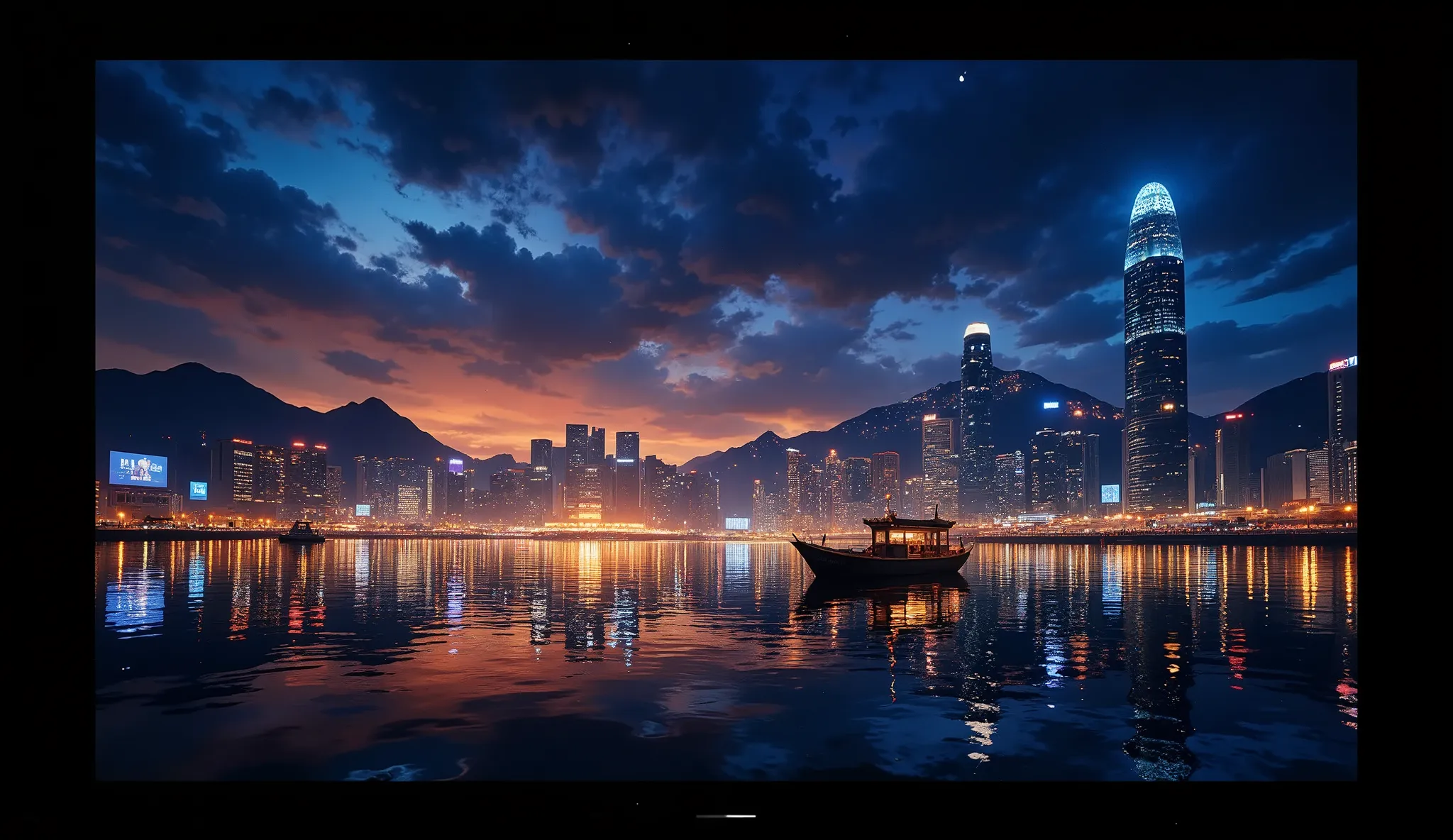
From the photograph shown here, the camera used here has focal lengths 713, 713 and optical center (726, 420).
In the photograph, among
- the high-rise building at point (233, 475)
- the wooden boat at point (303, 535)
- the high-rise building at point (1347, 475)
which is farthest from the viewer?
the high-rise building at point (233, 475)

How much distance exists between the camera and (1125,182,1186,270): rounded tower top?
182 m

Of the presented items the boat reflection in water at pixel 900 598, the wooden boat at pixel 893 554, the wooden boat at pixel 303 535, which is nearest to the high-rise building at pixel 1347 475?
the wooden boat at pixel 893 554

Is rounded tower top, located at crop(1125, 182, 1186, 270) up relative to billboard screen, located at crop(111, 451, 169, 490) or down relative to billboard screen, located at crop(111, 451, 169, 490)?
up

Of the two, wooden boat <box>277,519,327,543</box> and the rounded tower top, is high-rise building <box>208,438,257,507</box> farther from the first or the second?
the rounded tower top

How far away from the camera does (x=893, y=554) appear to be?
3353cm

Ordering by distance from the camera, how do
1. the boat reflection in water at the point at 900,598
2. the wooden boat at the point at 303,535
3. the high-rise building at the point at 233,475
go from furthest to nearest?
the high-rise building at the point at 233,475 → the wooden boat at the point at 303,535 → the boat reflection in water at the point at 900,598

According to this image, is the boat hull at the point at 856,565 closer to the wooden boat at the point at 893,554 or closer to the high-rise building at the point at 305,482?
the wooden boat at the point at 893,554

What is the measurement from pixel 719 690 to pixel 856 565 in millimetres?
22314

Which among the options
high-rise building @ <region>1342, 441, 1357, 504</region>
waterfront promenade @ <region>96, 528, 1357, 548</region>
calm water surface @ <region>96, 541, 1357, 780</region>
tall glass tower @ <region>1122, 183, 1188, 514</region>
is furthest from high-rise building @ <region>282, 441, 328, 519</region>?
high-rise building @ <region>1342, 441, 1357, 504</region>

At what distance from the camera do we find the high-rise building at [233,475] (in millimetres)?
165625

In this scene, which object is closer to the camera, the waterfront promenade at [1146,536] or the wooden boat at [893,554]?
the wooden boat at [893,554]

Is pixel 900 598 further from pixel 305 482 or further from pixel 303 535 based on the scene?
pixel 305 482

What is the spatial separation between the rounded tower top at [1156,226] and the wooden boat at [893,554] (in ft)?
595

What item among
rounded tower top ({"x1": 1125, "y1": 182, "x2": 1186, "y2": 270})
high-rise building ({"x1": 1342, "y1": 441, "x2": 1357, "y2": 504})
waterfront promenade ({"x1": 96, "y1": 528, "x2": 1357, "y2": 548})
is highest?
rounded tower top ({"x1": 1125, "y1": 182, "x2": 1186, "y2": 270})
